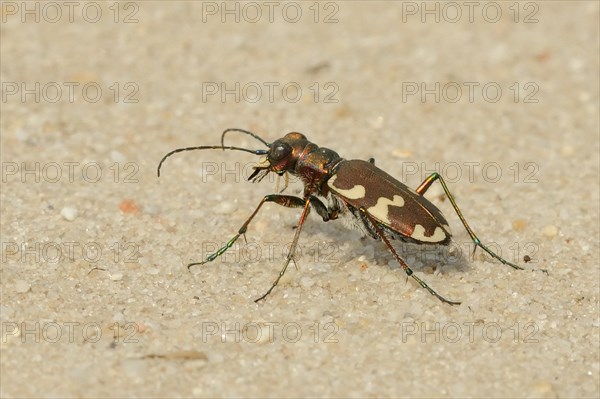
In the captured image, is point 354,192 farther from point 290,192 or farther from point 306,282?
point 290,192

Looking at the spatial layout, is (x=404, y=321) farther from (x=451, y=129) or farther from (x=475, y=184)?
(x=451, y=129)

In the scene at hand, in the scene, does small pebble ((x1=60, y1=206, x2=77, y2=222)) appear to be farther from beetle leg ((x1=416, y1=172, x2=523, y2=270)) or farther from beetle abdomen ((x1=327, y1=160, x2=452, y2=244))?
beetle leg ((x1=416, y1=172, x2=523, y2=270))

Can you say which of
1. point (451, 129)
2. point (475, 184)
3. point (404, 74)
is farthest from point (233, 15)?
point (475, 184)

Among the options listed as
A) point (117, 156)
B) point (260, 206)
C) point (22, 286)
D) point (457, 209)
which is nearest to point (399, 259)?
point (457, 209)

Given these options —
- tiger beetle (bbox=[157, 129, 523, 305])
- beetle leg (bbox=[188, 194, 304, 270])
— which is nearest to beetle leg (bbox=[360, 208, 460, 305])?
tiger beetle (bbox=[157, 129, 523, 305])

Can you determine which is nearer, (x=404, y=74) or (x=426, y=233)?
(x=426, y=233)

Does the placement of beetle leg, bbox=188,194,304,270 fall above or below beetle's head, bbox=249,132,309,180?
below
